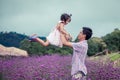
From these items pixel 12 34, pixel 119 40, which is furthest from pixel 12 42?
pixel 119 40

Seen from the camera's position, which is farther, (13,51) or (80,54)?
(13,51)

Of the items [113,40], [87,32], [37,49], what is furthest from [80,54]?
[113,40]

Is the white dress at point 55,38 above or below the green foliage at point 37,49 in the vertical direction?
above

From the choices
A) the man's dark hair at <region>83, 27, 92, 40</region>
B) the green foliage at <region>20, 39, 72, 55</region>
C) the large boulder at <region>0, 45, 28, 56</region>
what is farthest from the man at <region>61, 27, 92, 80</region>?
the green foliage at <region>20, 39, 72, 55</region>

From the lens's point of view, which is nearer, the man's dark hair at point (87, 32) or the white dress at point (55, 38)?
the white dress at point (55, 38)

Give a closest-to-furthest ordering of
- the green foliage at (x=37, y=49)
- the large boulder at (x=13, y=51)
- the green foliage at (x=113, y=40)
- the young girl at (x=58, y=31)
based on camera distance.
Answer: the young girl at (x=58, y=31) < the large boulder at (x=13, y=51) < the green foliage at (x=37, y=49) < the green foliage at (x=113, y=40)

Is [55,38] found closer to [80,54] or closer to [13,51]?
[80,54]

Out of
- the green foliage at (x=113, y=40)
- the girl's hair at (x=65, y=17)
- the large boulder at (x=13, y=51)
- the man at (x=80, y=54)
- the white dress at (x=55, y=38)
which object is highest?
the girl's hair at (x=65, y=17)

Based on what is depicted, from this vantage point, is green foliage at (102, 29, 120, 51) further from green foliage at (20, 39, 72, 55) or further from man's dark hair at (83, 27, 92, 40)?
man's dark hair at (83, 27, 92, 40)

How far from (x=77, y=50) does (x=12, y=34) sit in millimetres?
14342

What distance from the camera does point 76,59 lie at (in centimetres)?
785

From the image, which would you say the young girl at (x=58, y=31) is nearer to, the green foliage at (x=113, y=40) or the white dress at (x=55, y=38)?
the white dress at (x=55, y=38)

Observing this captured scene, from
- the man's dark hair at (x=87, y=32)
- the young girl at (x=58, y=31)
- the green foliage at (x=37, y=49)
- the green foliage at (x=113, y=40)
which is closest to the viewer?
the young girl at (x=58, y=31)

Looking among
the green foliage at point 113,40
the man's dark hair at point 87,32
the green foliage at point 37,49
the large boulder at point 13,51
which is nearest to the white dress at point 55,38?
the man's dark hair at point 87,32
